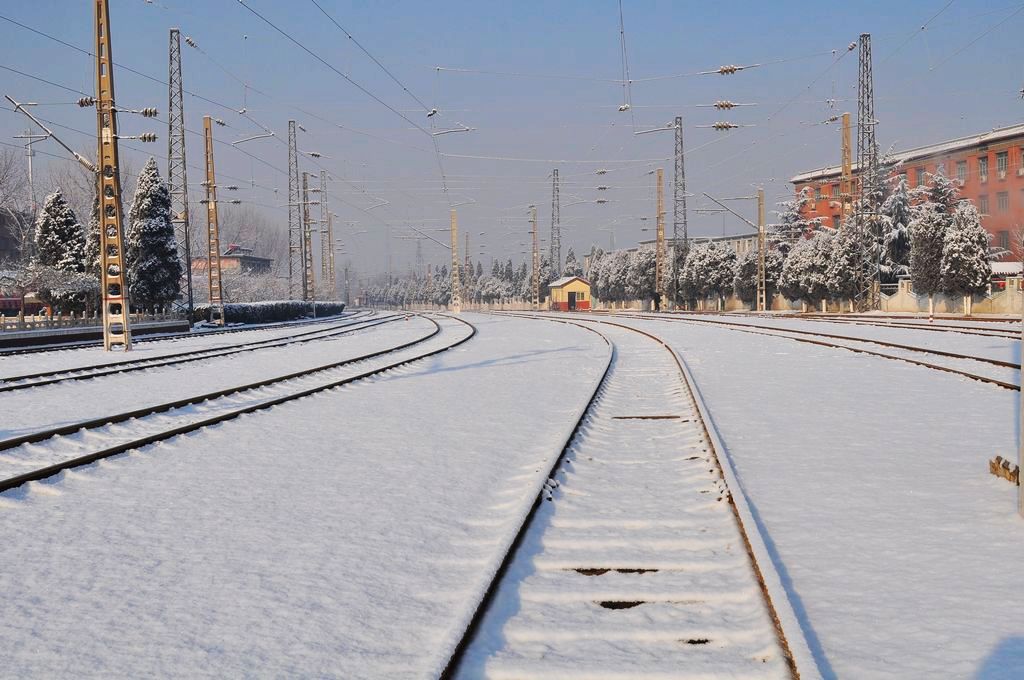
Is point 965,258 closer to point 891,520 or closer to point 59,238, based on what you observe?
point 891,520

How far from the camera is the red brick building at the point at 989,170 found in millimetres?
79188

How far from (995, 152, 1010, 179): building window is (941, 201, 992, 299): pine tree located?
37.6 metres

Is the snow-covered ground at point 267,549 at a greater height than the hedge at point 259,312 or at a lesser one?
lesser

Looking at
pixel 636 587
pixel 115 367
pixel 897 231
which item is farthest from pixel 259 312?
pixel 636 587

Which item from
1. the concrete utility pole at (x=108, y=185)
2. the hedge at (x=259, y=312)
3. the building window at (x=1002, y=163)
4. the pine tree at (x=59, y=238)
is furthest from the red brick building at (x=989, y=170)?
the concrete utility pole at (x=108, y=185)

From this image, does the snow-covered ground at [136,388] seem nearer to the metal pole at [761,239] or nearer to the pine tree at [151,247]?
the pine tree at [151,247]

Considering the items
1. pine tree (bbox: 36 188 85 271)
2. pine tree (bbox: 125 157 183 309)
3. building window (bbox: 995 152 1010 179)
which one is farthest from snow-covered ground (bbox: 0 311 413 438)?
building window (bbox: 995 152 1010 179)

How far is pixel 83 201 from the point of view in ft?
238

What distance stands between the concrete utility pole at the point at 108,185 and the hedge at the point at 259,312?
72.3ft

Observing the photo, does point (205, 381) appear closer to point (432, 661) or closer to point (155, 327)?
point (432, 661)

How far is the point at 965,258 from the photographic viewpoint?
4812cm

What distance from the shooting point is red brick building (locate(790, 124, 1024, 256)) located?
7919cm

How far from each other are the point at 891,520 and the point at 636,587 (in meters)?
2.32

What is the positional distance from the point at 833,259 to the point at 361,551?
191 feet
